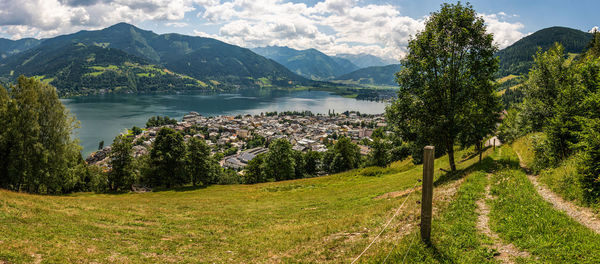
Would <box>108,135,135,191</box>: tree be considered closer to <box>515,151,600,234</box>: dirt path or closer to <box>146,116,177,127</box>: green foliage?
<box>515,151,600,234</box>: dirt path

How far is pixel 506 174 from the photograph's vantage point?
15445 millimetres

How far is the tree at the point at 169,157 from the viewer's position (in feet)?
135

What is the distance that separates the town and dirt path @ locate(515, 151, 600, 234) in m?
80.3

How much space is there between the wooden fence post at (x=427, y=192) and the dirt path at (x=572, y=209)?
4899 mm

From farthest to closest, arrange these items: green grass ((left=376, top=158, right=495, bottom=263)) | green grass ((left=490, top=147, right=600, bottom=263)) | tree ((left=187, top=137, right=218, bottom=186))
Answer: tree ((left=187, top=137, right=218, bottom=186)), green grass ((left=376, top=158, right=495, bottom=263)), green grass ((left=490, top=147, right=600, bottom=263))

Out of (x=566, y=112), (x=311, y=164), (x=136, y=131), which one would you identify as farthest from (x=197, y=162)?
(x=136, y=131)

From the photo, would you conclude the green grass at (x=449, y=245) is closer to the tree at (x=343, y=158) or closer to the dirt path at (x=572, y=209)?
the dirt path at (x=572, y=209)

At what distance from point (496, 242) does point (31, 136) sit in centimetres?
3716

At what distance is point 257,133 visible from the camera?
140875mm

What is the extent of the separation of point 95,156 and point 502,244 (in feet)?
328

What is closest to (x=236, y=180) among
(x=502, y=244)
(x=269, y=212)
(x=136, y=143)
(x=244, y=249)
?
(x=269, y=212)

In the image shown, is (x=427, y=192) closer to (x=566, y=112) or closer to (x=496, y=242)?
(x=496, y=242)

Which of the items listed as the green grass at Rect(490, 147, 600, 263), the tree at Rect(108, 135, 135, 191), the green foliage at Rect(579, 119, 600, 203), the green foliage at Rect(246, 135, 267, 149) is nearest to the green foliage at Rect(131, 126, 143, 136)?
the green foliage at Rect(246, 135, 267, 149)

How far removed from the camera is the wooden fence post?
23.5 feet
